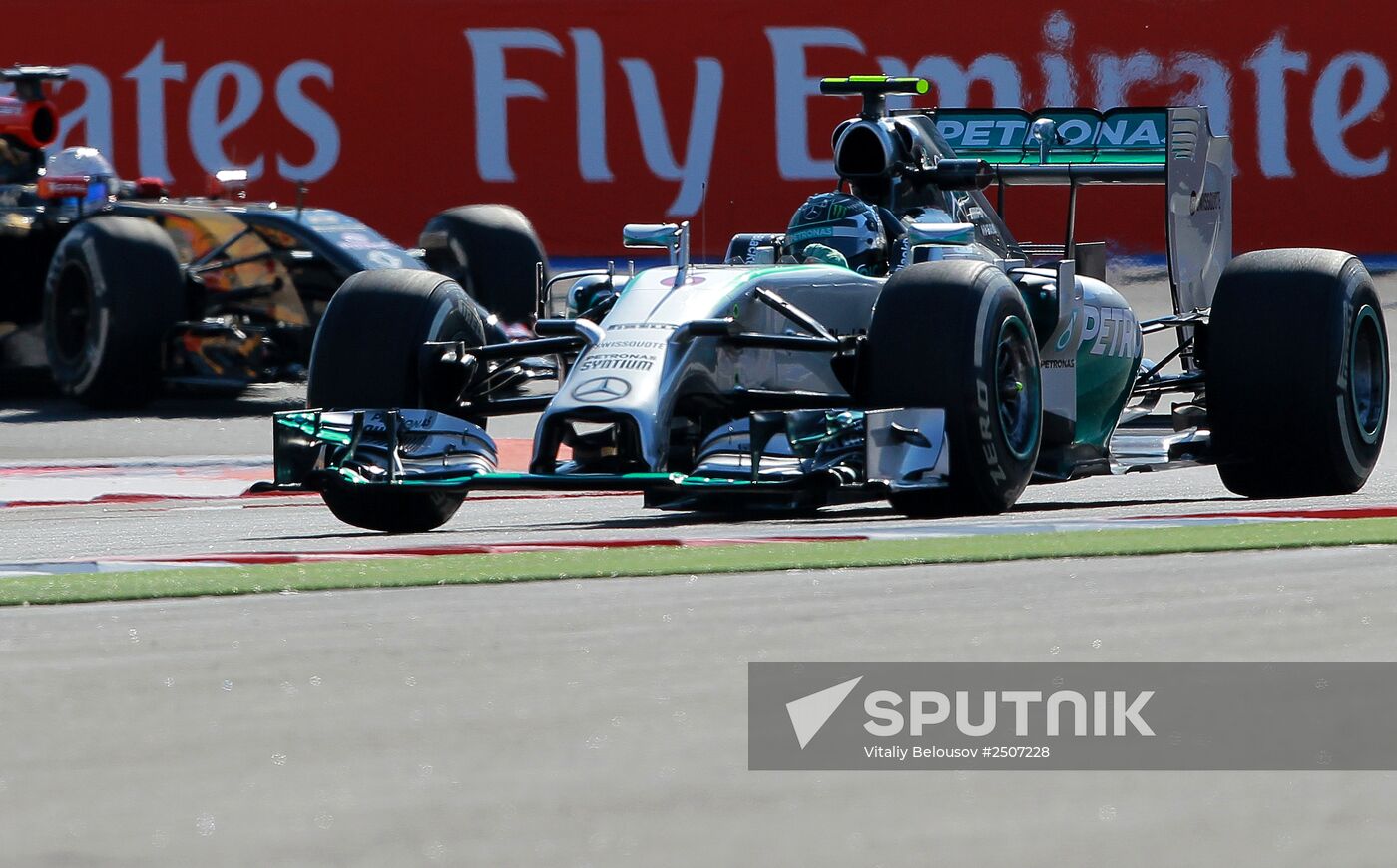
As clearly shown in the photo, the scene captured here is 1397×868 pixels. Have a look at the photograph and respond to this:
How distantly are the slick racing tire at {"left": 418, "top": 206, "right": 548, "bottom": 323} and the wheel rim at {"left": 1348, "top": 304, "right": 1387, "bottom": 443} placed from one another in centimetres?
748

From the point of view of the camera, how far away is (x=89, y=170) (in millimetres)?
15445

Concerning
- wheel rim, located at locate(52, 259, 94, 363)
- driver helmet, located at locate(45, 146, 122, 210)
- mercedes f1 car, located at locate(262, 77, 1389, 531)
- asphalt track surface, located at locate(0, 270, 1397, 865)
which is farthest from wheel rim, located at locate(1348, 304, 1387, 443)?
driver helmet, located at locate(45, 146, 122, 210)

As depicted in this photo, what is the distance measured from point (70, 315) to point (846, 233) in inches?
285

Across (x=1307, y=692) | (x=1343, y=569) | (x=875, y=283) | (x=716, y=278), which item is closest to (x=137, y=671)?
(x=1307, y=692)

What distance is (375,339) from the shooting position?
8586mm

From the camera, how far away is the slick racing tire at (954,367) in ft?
25.6

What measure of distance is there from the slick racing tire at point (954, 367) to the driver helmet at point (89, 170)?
878 centimetres

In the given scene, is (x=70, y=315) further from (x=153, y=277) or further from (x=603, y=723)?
(x=603, y=723)

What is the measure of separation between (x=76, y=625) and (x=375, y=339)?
3.06 metres

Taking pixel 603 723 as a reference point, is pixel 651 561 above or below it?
below

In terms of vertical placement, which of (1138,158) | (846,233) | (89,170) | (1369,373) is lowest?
(1369,373)

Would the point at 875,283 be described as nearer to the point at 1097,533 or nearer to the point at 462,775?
the point at 1097,533

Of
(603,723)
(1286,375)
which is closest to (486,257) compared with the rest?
(1286,375)

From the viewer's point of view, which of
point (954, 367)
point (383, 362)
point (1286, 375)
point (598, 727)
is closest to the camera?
point (598, 727)
